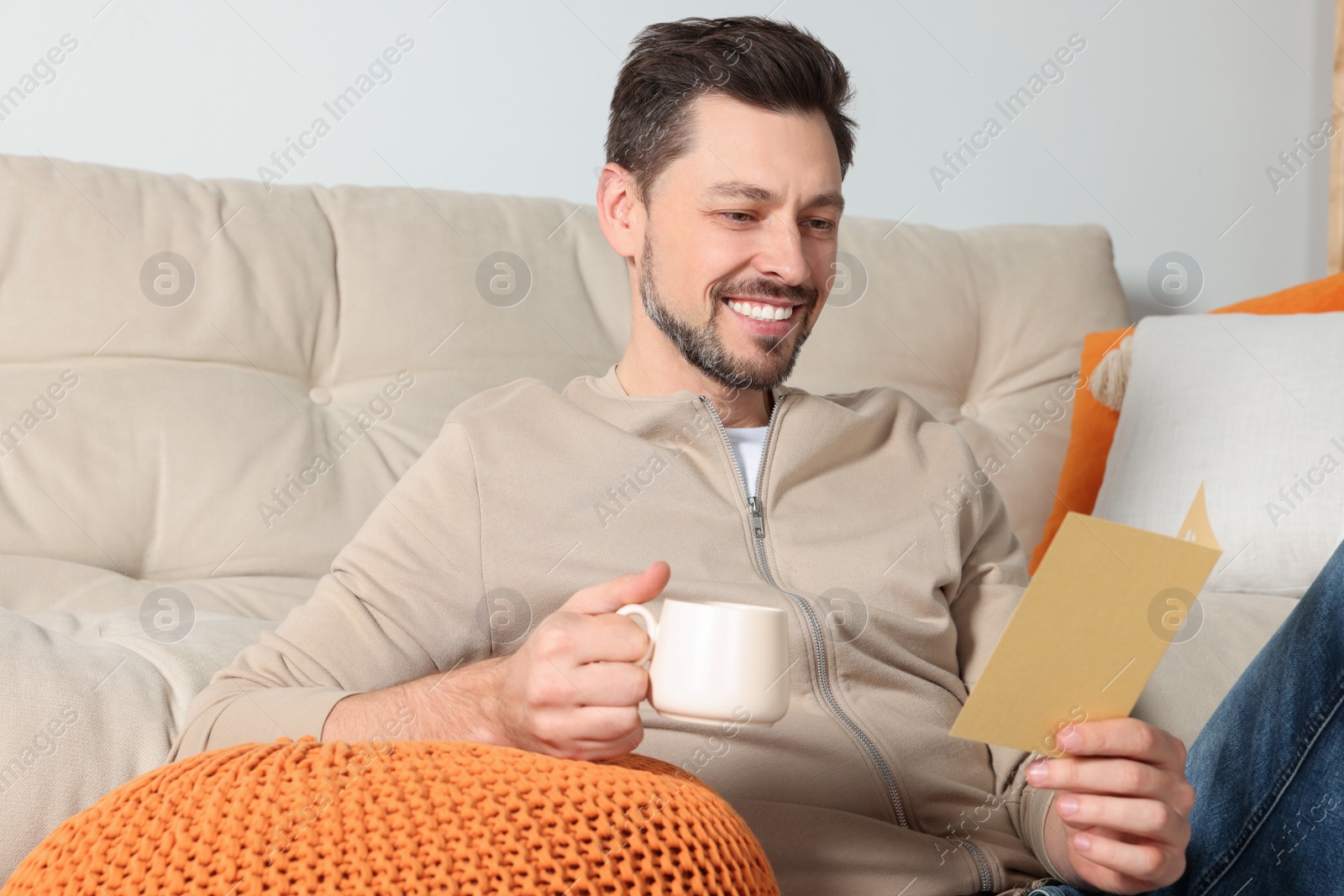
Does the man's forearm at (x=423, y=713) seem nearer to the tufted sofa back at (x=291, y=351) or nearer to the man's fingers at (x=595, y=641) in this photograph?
the man's fingers at (x=595, y=641)

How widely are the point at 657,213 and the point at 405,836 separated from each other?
2.52 feet

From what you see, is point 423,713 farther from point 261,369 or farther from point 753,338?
point 261,369

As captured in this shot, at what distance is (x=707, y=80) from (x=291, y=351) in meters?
0.62

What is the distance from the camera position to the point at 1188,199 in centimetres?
219

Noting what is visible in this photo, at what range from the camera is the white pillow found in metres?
1.32

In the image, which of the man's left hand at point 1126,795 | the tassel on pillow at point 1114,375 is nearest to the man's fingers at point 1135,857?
the man's left hand at point 1126,795

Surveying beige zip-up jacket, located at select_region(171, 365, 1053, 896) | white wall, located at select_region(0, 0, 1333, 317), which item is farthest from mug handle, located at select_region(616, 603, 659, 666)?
white wall, located at select_region(0, 0, 1333, 317)

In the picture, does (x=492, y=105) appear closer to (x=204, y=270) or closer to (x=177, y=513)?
(x=204, y=270)

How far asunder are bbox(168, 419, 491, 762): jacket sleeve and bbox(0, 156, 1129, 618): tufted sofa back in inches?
12.1

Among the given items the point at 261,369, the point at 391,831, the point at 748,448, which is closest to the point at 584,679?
the point at 391,831

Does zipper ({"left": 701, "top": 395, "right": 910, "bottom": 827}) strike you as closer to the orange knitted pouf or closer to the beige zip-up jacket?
the beige zip-up jacket

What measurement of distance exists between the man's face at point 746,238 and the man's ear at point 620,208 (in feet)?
0.22

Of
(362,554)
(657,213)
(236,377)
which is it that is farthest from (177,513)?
(657,213)

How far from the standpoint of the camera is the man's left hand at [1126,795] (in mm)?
699
